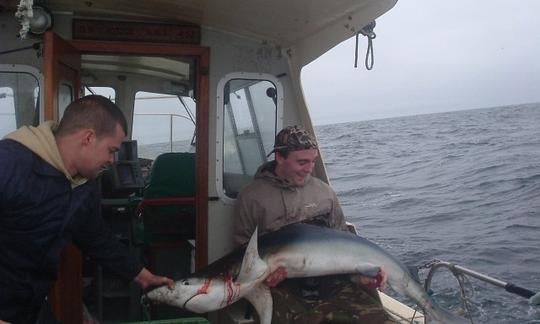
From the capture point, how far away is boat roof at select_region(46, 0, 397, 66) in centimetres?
448

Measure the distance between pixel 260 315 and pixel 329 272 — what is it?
582 mm

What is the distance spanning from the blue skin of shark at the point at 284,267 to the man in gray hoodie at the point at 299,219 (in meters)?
0.12

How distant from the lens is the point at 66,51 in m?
4.50

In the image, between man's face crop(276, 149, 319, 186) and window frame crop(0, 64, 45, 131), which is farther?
window frame crop(0, 64, 45, 131)

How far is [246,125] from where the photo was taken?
5574mm

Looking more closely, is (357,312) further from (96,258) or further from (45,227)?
(45,227)

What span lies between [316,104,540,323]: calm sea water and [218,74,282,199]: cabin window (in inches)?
91.3

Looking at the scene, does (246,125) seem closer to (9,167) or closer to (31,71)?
(31,71)

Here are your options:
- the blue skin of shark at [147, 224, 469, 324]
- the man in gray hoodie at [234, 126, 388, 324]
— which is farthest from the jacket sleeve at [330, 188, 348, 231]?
the blue skin of shark at [147, 224, 469, 324]

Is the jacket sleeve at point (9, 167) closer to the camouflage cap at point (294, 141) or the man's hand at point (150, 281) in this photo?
the man's hand at point (150, 281)

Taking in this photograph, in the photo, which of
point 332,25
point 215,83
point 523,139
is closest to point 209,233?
Answer: point 215,83

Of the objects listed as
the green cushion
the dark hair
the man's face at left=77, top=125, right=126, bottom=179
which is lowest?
the green cushion

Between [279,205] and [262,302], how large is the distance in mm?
830

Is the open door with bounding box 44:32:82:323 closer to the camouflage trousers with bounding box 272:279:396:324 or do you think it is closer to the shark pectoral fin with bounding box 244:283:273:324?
the shark pectoral fin with bounding box 244:283:273:324
